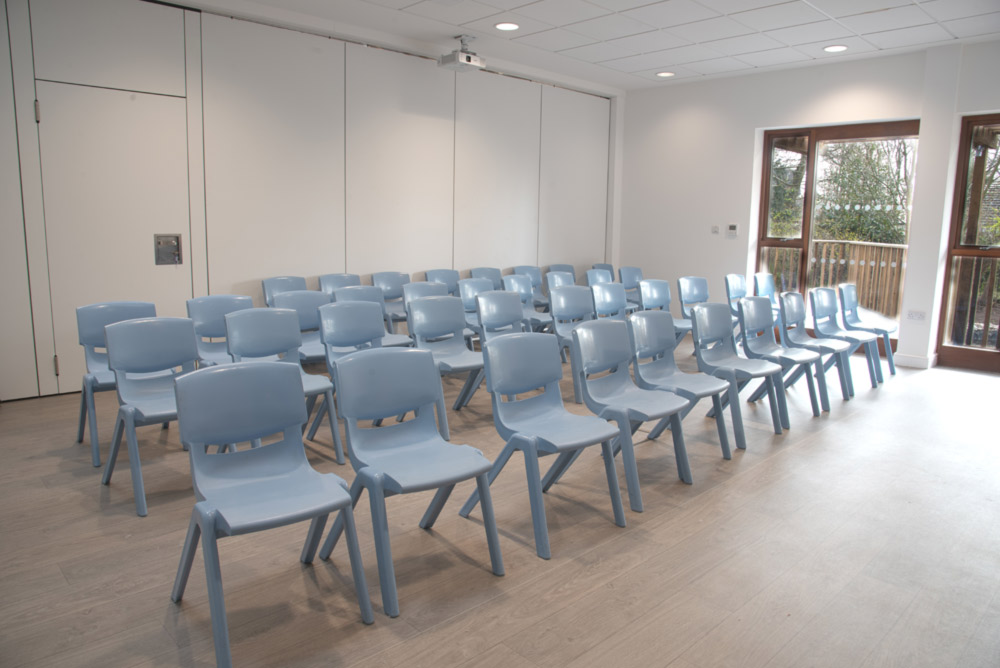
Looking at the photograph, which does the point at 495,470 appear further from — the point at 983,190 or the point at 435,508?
the point at 983,190

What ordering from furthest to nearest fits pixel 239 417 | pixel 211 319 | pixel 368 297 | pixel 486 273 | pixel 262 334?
pixel 486 273 → pixel 368 297 → pixel 211 319 → pixel 262 334 → pixel 239 417

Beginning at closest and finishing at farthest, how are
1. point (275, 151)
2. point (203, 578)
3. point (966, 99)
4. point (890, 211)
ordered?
1. point (203, 578)
2. point (275, 151)
3. point (966, 99)
4. point (890, 211)

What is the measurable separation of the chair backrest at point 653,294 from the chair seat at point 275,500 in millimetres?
4672

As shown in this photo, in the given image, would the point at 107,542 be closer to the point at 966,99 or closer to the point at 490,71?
the point at 490,71

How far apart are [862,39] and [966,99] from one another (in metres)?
1.29

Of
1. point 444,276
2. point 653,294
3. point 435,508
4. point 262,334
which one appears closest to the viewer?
point 435,508

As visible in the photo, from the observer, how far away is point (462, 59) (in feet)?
23.2

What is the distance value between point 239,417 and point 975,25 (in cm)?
721

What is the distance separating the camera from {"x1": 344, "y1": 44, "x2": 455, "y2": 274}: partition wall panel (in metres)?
7.04

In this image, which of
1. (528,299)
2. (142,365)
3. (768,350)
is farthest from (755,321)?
(142,365)

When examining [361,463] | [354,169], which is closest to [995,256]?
[354,169]

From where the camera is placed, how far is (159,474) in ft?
13.0

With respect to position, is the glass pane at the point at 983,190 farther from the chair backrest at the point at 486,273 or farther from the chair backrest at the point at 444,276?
the chair backrest at the point at 444,276

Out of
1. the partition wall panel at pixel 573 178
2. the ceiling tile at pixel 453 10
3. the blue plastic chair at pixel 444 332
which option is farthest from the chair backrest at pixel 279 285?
the partition wall panel at pixel 573 178
